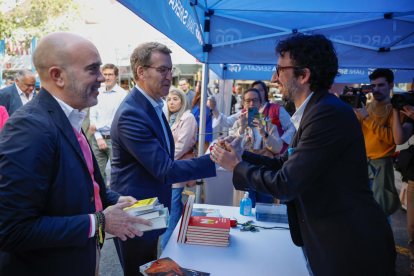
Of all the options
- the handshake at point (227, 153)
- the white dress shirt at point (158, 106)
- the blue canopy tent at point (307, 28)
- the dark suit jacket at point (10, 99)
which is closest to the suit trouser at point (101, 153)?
the dark suit jacket at point (10, 99)

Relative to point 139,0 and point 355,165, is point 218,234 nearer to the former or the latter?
point 355,165

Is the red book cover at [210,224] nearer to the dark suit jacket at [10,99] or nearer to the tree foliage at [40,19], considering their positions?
the dark suit jacket at [10,99]

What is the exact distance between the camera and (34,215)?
3.63 ft

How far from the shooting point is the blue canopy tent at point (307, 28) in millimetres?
3250

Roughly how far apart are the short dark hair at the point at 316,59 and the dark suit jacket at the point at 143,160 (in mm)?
Answer: 867

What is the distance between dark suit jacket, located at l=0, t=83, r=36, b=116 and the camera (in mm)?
4895

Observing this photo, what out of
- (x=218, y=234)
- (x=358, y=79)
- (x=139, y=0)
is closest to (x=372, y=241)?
(x=218, y=234)

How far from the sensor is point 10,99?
4.96m

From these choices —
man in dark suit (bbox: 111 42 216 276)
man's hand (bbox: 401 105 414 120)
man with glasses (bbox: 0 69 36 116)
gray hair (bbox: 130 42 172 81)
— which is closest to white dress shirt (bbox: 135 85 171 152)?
man in dark suit (bbox: 111 42 216 276)

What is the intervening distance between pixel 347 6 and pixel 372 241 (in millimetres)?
2758

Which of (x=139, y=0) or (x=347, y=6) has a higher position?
(x=347, y=6)

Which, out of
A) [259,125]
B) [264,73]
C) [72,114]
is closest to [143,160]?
[72,114]

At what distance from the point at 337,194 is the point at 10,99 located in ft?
→ 17.7

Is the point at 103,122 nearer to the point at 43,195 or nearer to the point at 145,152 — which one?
the point at 145,152
